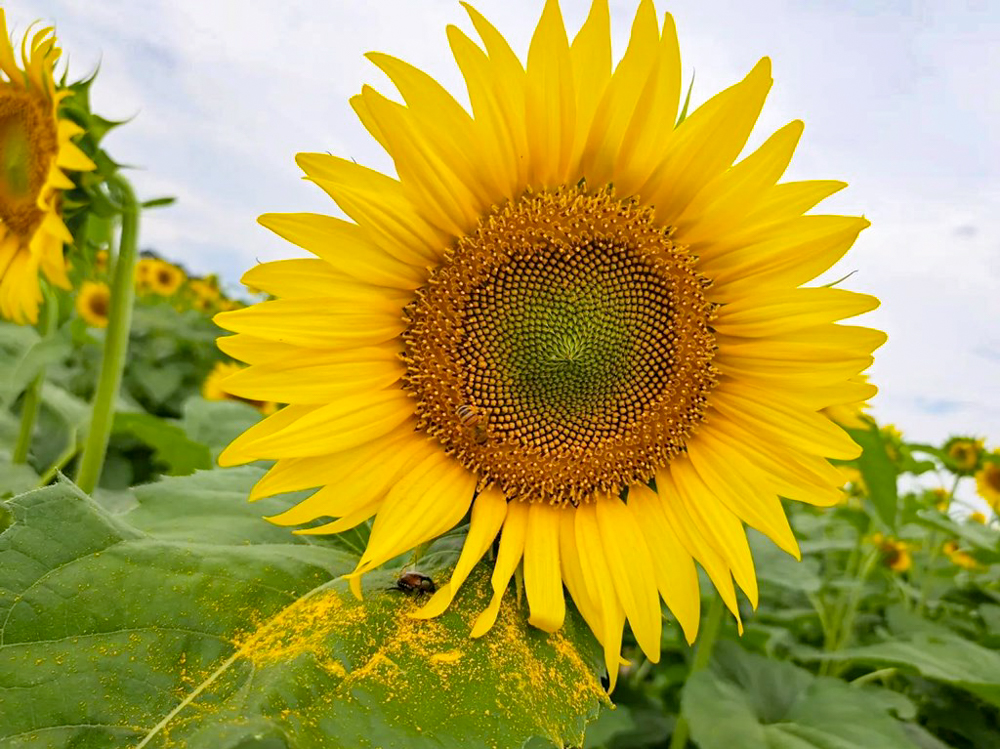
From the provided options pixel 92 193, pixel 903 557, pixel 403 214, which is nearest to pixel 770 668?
pixel 403 214

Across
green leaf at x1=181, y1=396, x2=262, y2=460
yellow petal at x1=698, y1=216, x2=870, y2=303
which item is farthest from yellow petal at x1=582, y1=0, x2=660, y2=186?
green leaf at x1=181, y1=396, x2=262, y2=460

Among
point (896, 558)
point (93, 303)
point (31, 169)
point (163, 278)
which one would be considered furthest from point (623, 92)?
point (163, 278)

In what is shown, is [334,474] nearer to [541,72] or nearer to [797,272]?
[541,72]

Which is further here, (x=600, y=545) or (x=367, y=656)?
(x=600, y=545)

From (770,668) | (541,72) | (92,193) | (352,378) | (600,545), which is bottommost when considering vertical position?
(770,668)

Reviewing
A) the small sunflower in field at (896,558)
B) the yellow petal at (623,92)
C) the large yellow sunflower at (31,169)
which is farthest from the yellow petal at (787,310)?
the small sunflower in field at (896,558)

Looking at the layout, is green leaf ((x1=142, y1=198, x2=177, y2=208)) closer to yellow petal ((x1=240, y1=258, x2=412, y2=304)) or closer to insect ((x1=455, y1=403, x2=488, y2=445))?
yellow petal ((x1=240, y1=258, x2=412, y2=304))

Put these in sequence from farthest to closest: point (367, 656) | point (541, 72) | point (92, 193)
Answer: point (92, 193) < point (541, 72) < point (367, 656)
